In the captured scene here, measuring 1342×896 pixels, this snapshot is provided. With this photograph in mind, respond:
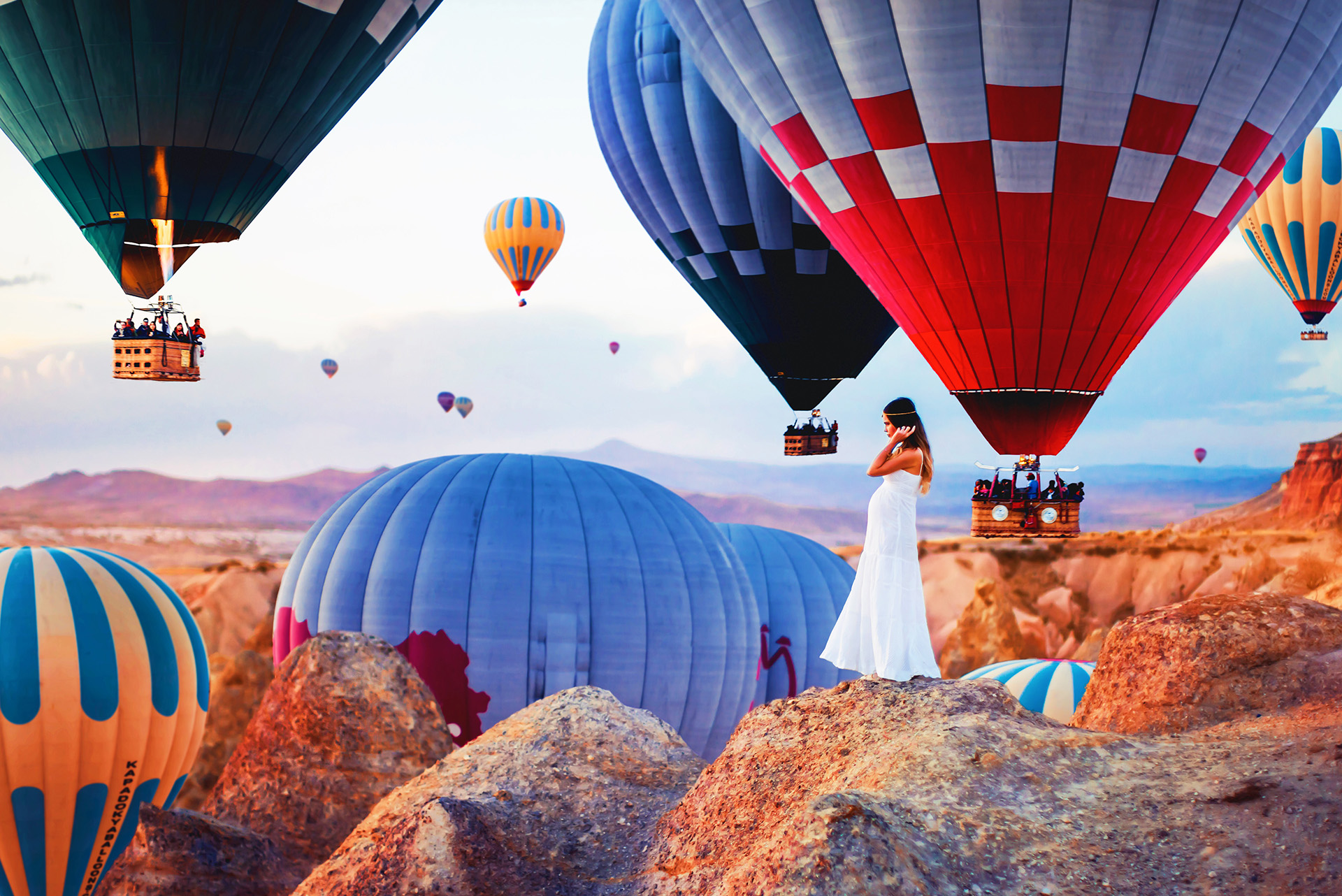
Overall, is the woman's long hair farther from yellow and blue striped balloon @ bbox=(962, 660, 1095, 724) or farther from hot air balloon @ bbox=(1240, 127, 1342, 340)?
hot air balloon @ bbox=(1240, 127, 1342, 340)

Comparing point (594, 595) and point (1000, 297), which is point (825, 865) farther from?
point (594, 595)

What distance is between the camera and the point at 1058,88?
12.1 m

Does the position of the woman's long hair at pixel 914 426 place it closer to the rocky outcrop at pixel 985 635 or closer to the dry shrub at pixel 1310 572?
the dry shrub at pixel 1310 572

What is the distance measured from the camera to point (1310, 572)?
134 feet

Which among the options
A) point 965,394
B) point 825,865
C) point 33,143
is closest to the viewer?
point 825,865

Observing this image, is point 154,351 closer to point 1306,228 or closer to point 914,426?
point 914,426

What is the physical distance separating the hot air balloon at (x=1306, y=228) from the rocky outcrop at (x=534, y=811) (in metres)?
26.5

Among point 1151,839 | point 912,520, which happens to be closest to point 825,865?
point 1151,839

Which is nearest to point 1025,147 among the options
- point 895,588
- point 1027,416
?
point 1027,416

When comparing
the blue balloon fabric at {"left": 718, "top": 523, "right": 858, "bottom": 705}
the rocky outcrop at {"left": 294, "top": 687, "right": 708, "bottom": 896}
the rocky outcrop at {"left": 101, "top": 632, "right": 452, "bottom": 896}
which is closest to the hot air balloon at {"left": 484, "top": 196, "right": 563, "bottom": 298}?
the blue balloon fabric at {"left": 718, "top": 523, "right": 858, "bottom": 705}

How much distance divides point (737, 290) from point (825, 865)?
55.7 feet

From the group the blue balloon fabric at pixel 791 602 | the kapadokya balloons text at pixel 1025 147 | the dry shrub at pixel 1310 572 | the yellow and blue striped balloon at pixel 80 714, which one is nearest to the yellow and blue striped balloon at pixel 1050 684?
the blue balloon fabric at pixel 791 602

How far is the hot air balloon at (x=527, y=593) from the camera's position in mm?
14969

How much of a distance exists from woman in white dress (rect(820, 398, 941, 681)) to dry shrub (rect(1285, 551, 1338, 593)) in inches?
1245
